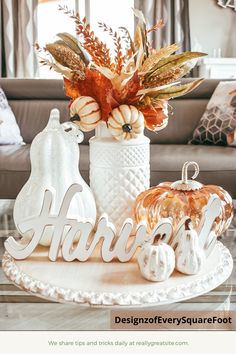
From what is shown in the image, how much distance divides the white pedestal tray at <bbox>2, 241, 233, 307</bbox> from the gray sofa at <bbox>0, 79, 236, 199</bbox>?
1.18 m

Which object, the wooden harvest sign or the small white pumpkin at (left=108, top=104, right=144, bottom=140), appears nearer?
the wooden harvest sign

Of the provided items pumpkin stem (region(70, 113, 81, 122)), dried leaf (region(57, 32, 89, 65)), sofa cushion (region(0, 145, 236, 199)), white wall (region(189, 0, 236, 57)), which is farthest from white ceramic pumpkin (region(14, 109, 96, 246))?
white wall (region(189, 0, 236, 57))

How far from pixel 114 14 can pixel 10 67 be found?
1.34m

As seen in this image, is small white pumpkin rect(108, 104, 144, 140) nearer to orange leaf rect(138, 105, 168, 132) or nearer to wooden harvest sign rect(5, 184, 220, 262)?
orange leaf rect(138, 105, 168, 132)

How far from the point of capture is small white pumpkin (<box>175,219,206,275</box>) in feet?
2.59

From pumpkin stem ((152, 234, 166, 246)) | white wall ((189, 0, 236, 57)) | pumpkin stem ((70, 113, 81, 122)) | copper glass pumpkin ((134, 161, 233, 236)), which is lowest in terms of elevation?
pumpkin stem ((152, 234, 166, 246))

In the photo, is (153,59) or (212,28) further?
(212,28)

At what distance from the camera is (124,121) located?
94cm

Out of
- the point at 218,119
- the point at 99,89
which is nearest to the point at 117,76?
the point at 99,89

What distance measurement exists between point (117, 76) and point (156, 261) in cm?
39

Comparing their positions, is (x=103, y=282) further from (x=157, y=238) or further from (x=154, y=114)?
(x=154, y=114)

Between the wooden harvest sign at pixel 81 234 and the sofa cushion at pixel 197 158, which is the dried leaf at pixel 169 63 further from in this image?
the sofa cushion at pixel 197 158

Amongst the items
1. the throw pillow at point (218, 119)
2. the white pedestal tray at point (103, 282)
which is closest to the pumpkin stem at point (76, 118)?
the white pedestal tray at point (103, 282)
